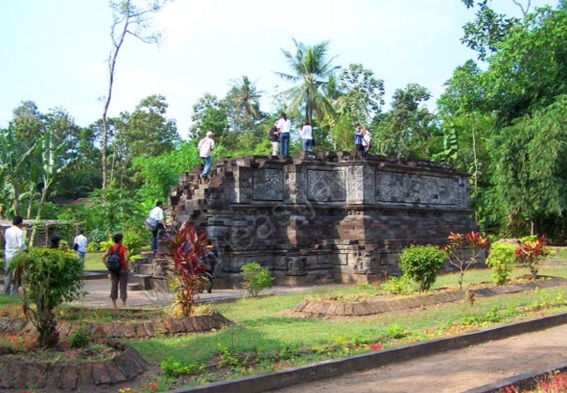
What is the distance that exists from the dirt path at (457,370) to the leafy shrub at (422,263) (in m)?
3.56

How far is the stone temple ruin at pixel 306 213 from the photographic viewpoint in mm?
16656

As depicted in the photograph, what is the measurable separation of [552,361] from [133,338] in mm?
5156

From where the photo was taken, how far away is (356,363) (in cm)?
684

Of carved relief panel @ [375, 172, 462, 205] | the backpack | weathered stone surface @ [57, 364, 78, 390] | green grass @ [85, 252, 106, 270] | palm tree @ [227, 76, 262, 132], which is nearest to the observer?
weathered stone surface @ [57, 364, 78, 390]

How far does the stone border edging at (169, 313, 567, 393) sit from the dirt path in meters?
0.09

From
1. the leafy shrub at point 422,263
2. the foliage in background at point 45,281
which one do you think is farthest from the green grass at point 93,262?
the foliage in background at point 45,281

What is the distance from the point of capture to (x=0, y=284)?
16.4 metres

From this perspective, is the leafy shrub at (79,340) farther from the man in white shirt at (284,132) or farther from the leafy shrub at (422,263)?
the man in white shirt at (284,132)

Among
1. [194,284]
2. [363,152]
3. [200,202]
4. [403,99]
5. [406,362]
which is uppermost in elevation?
[403,99]

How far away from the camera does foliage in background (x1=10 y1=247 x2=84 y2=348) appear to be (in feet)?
21.3

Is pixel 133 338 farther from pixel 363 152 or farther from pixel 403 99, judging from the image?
pixel 403 99

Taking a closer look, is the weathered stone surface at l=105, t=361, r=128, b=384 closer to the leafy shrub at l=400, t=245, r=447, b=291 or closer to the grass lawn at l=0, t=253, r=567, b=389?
the grass lawn at l=0, t=253, r=567, b=389

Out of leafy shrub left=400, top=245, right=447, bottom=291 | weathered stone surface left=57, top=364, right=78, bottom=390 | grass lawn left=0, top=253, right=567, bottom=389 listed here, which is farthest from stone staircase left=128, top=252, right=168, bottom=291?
weathered stone surface left=57, top=364, right=78, bottom=390

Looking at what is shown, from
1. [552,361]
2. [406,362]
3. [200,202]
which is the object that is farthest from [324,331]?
[200,202]
